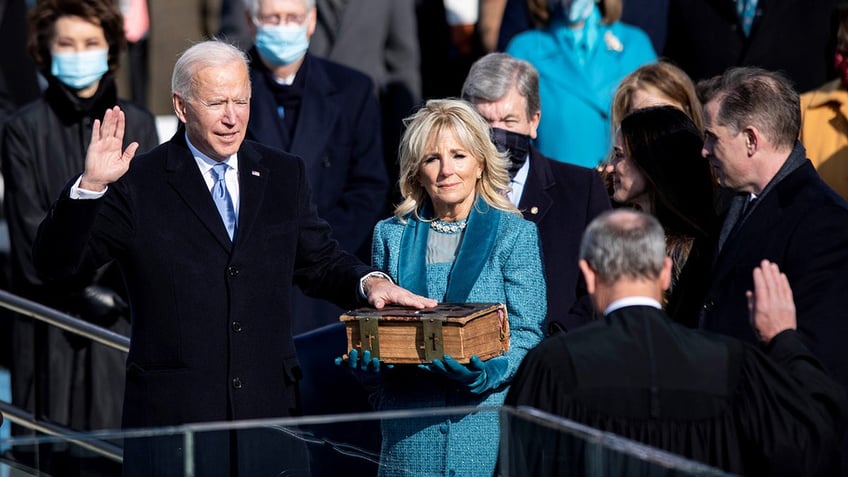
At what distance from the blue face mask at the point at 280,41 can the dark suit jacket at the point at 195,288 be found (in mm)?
2228

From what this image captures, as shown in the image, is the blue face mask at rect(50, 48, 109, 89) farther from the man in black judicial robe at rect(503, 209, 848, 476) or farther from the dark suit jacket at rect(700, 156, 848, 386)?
the man in black judicial robe at rect(503, 209, 848, 476)

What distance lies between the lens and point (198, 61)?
5.54m

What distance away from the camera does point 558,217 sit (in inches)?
259

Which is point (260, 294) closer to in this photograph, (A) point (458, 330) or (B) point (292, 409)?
(B) point (292, 409)

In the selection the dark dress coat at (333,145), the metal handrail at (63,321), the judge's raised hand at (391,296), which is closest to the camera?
the judge's raised hand at (391,296)

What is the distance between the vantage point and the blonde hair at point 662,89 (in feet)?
23.2

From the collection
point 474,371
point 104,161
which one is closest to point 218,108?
point 104,161

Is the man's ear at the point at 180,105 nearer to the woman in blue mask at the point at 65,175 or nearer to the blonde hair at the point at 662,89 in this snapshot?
the woman in blue mask at the point at 65,175

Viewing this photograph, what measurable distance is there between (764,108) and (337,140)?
2909mm

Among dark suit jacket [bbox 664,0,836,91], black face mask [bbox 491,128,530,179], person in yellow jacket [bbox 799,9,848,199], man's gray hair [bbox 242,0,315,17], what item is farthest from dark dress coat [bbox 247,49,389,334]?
person in yellow jacket [bbox 799,9,848,199]

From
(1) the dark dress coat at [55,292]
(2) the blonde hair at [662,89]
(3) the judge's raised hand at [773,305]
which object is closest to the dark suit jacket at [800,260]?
(3) the judge's raised hand at [773,305]

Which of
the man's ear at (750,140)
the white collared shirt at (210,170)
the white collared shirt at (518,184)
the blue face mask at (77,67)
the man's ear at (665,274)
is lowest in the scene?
the man's ear at (665,274)

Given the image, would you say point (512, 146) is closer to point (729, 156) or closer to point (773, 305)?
point (729, 156)

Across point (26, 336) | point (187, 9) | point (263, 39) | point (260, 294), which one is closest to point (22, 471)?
point (260, 294)
